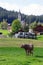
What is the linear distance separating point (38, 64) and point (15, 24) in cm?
9479

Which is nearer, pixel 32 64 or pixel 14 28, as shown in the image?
pixel 32 64

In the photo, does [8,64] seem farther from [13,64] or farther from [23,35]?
[23,35]

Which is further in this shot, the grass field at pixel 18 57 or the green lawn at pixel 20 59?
the grass field at pixel 18 57

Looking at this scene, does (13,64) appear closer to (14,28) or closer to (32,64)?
(32,64)

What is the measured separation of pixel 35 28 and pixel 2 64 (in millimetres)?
101892

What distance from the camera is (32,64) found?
45.9 feet

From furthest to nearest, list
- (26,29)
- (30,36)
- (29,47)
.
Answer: (26,29)
(30,36)
(29,47)

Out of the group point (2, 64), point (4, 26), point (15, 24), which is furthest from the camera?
point (4, 26)

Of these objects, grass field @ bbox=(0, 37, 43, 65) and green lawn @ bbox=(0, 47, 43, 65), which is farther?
grass field @ bbox=(0, 37, 43, 65)

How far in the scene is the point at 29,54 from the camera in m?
21.1

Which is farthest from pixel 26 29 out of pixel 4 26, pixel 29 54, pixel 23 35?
pixel 29 54

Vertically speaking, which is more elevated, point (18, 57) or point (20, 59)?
point (20, 59)

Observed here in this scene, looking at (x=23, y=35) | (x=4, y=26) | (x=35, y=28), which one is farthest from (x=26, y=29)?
(x=4, y=26)

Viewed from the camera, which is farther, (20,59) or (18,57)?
(18,57)
